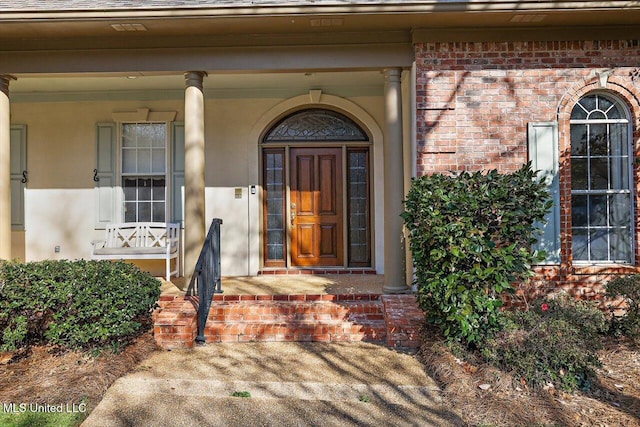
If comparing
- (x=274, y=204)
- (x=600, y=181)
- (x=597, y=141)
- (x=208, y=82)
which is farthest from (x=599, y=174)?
(x=208, y=82)

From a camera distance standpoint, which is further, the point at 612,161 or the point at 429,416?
Result: the point at 612,161

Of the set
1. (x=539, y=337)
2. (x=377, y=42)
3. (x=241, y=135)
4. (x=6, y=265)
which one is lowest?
(x=539, y=337)

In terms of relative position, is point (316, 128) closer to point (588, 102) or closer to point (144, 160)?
point (144, 160)

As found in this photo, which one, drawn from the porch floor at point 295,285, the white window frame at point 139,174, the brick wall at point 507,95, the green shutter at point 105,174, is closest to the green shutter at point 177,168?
the white window frame at point 139,174

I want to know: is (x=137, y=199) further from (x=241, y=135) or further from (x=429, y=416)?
(x=429, y=416)

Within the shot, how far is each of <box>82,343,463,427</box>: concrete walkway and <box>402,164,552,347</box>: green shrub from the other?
656mm

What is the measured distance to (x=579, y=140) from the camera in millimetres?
4992

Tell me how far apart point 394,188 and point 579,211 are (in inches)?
87.3

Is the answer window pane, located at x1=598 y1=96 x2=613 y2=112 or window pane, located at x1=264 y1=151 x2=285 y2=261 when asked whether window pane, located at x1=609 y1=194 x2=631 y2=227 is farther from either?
window pane, located at x1=264 y1=151 x2=285 y2=261

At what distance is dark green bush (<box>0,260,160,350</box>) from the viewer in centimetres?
377

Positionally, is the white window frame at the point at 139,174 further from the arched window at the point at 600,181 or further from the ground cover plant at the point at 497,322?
the arched window at the point at 600,181

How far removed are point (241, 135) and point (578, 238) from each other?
4.86 metres

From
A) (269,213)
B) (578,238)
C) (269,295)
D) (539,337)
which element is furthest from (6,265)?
(578,238)

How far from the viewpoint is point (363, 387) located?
341cm
